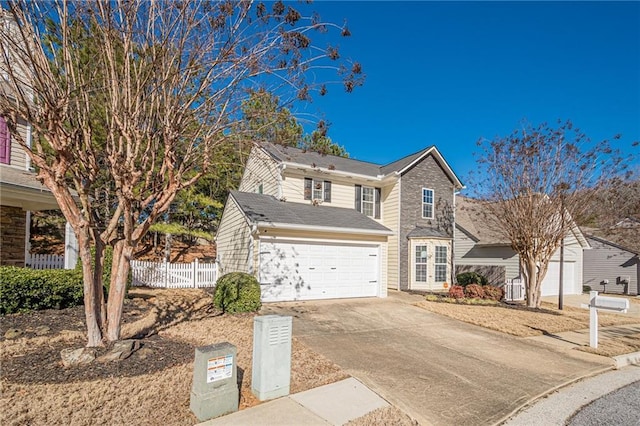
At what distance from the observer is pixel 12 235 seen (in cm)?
1028

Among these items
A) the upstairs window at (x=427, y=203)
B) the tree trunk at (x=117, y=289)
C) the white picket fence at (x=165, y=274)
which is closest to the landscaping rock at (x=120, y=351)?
the tree trunk at (x=117, y=289)

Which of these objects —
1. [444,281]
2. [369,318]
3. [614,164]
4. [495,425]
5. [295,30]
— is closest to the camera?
[495,425]

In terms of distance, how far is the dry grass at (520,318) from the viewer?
30.6 ft

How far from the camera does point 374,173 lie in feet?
59.0

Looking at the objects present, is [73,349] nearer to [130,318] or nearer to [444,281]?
[130,318]

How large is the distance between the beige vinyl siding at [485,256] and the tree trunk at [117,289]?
17129 mm

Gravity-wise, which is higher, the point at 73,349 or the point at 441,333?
the point at 73,349

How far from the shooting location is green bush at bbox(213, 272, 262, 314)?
29.6ft

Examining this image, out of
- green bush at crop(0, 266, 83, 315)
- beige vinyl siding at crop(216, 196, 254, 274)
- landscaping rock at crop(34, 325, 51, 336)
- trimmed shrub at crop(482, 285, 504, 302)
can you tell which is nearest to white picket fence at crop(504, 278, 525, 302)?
trimmed shrub at crop(482, 285, 504, 302)

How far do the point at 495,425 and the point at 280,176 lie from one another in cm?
1179

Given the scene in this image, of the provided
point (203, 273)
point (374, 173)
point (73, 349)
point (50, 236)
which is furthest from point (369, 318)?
point (50, 236)

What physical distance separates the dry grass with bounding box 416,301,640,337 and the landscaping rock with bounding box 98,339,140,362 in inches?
330

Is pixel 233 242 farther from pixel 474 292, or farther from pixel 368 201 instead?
pixel 474 292

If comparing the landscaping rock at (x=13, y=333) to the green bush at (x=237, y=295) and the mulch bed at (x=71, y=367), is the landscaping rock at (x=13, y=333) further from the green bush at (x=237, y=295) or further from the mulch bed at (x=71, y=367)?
the green bush at (x=237, y=295)
